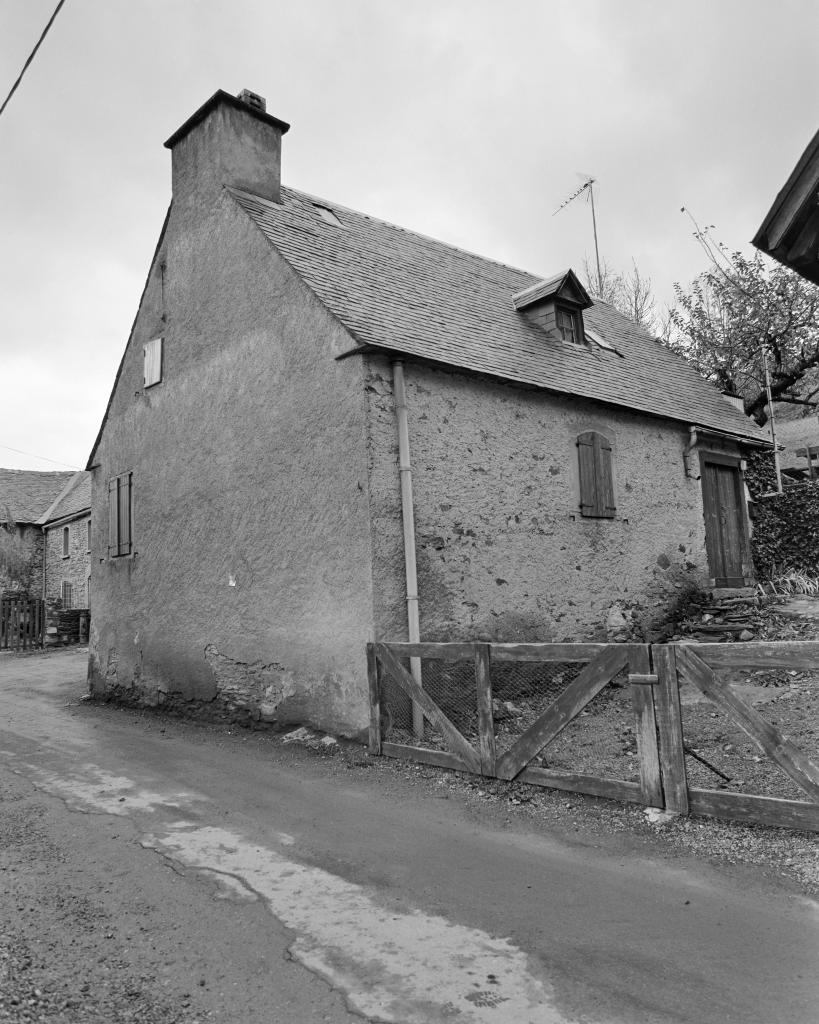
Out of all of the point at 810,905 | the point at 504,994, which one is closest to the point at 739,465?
the point at 810,905

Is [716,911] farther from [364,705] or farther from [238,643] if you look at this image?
[238,643]

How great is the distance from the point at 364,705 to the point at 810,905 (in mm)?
4861

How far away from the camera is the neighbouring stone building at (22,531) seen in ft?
92.0

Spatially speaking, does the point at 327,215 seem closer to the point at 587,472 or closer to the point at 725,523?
the point at 587,472

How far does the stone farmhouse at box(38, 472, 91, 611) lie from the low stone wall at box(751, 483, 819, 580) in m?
19.7

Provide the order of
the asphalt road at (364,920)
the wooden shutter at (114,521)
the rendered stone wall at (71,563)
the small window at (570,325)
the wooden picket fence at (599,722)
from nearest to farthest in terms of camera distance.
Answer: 1. the asphalt road at (364,920)
2. the wooden picket fence at (599,722)
3. the small window at (570,325)
4. the wooden shutter at (114,521)
5. the rendered stone wall at (71,563)

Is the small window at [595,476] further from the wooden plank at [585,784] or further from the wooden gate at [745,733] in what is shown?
the wooden gate at [745,733]

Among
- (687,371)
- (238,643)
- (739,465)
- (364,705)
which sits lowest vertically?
(364,705)

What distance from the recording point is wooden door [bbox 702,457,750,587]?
43.6ft

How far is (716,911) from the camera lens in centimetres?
395

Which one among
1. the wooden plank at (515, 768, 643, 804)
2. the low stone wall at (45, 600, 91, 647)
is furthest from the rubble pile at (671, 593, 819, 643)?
the low stone wall at (45, 600, 91, 647)

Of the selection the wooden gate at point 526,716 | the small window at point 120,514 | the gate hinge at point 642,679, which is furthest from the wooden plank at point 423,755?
the small window at point 120,514

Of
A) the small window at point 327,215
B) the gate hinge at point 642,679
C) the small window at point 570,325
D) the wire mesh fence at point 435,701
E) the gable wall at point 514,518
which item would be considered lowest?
the wire mesh fence at point 435,701

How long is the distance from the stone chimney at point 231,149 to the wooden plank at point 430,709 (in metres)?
7.73
